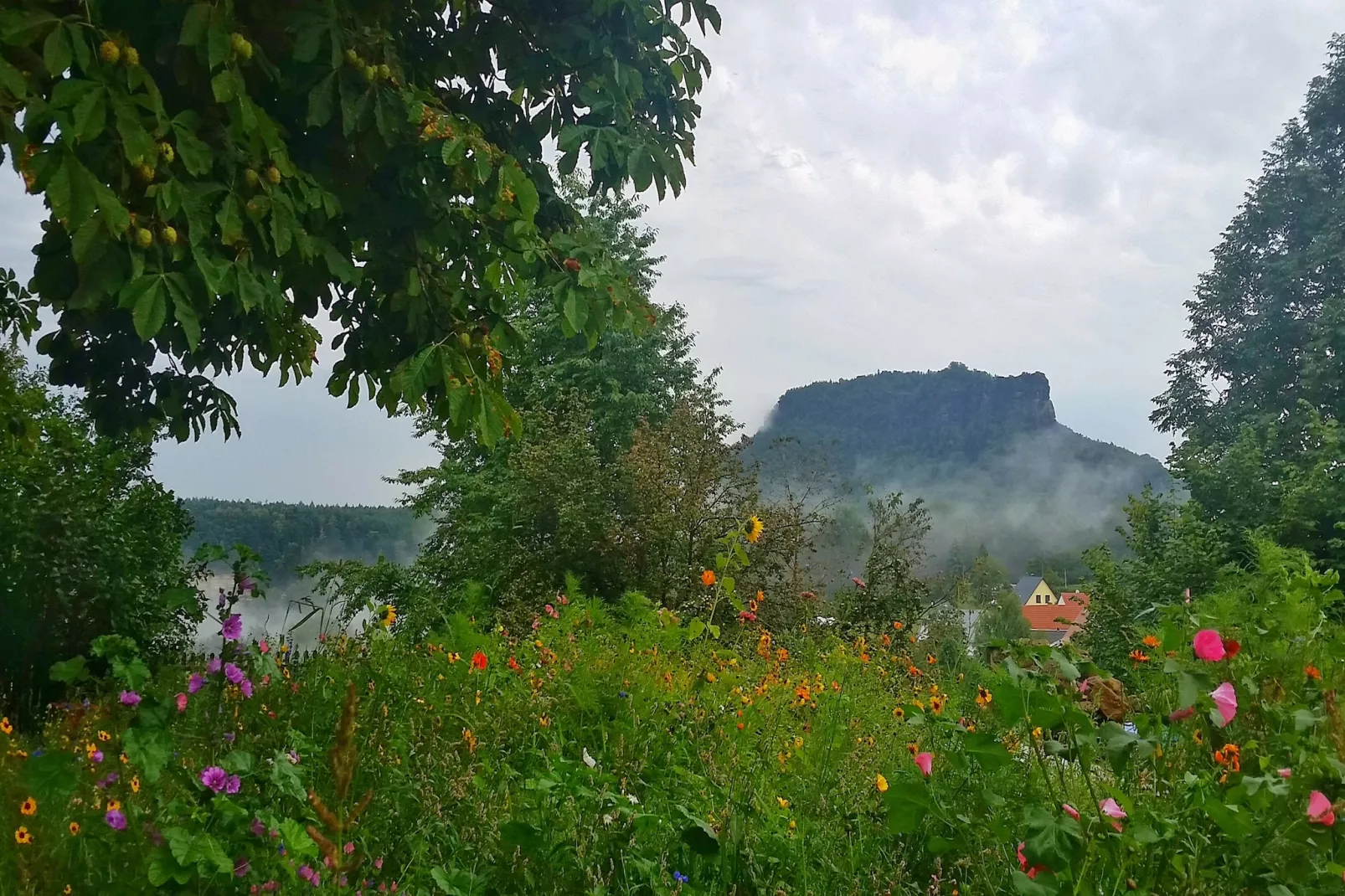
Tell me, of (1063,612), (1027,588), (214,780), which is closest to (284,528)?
(214,780)

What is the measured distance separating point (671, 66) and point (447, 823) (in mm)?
2394

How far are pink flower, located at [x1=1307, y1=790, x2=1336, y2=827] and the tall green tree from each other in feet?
26.8

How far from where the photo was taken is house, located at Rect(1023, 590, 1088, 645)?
611cm

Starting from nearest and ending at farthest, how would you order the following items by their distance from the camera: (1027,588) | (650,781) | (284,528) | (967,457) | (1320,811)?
1. (1320,811)
2. (650,781)
3. (284,528)
4. (967,457)
5. (1027,588)

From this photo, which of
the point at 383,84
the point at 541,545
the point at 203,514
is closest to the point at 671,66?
the point at 383,84

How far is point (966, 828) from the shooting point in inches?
61.7

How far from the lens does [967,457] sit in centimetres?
1373

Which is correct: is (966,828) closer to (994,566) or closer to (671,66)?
(671,66)

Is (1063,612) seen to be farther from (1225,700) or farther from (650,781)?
(1225,700)

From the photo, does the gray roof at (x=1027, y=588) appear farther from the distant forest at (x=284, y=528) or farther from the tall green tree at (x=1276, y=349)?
the distant forest at (x=284, y=528)

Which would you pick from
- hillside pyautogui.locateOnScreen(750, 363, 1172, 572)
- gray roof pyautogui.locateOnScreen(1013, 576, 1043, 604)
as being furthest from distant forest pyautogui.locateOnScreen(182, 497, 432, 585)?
gray roof pyautogui.locateOnScreen(1013, 576, 1043, 604)

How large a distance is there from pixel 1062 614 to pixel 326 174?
921cm

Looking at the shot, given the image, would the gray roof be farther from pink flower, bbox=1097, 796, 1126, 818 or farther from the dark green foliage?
pink flower, bbox=1097, 796, 1126, 818

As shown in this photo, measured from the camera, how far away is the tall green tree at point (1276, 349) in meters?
8.52
